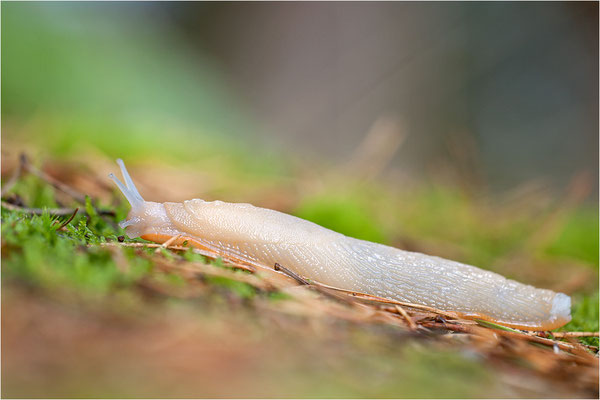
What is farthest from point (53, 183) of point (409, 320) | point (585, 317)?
point (585, 317)

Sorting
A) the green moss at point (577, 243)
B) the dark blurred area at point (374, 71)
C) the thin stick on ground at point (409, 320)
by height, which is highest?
the dark blurred area at point (374, 71)

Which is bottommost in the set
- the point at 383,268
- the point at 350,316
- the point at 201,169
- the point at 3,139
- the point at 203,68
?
the point at 350,316

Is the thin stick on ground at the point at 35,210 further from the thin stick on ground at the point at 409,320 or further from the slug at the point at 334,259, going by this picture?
the thin stick on ground at the point at 409,320

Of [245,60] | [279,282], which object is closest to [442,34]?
[245,60]

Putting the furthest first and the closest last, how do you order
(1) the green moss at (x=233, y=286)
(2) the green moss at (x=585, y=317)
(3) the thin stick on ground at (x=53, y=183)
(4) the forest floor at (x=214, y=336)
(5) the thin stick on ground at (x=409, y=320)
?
(3) the thin stick on ground at (x=53, y=183) < (2) the green moss at (x=585, y=317) < (5) the thin stick on ground at (x=409, y=320) < (1) the green moss at (x=233, y=286) < (4) the forest floor at (x=214, y=336)

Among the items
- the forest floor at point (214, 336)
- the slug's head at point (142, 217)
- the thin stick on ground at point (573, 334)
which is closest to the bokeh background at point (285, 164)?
the forest floor at point (214, 336)

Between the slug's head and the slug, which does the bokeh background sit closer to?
the slug's head

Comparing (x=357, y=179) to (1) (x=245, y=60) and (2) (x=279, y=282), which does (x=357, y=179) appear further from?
(1) (x=245, y=60)

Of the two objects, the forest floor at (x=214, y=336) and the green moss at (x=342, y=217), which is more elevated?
the green moss at (x=342, y=217)
